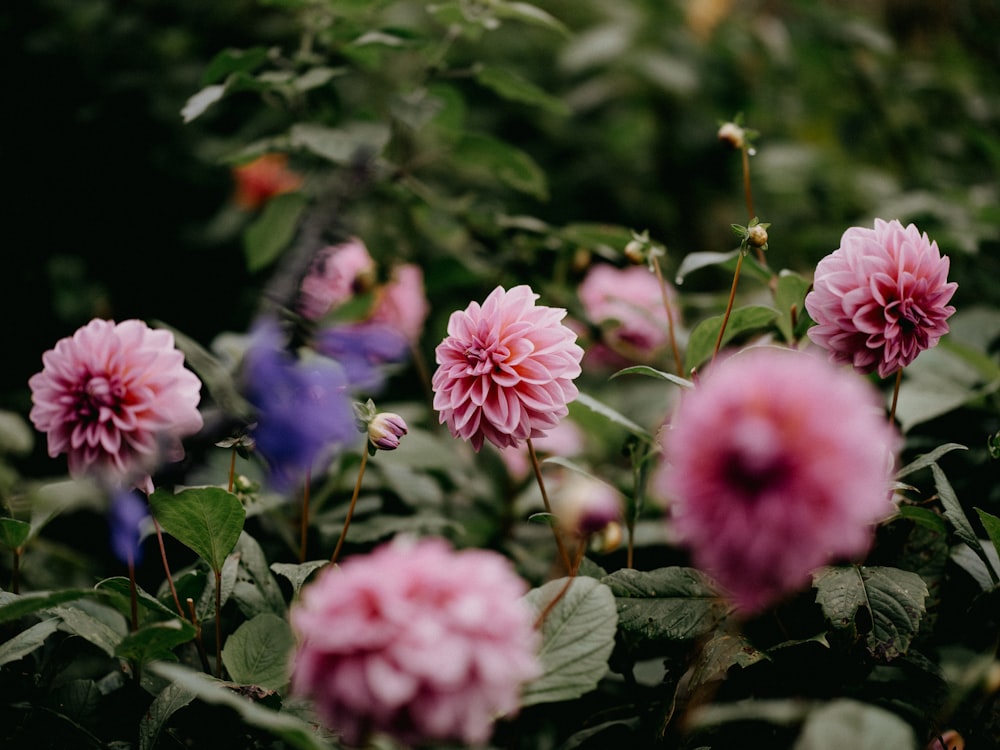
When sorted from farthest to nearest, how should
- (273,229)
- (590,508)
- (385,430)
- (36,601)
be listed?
1. (273,229)
2. (590,508)
3. (385,430)
4. (36,601)

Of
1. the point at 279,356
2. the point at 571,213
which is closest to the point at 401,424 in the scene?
the point at 279,356

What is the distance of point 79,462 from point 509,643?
0.37 m

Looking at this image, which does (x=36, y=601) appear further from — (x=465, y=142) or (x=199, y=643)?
(x=465, y=142)

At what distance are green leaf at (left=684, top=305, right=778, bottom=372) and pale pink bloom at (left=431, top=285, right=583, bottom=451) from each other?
18 centimetres

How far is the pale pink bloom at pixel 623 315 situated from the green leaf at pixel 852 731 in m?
0.66

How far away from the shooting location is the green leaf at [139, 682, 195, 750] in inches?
22.5

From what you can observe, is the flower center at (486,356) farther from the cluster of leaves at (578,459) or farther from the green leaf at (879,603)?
the green leaf at (879,603)

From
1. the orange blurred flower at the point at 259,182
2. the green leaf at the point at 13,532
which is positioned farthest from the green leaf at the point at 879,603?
the orange blurred flower at the point at 259,182

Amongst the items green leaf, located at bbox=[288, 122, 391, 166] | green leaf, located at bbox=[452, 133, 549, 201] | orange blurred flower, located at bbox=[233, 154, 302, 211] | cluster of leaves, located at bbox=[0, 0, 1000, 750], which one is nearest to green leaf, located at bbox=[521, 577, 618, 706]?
cluster of leaves, located at bbox=[0, 0, 1000, 750]

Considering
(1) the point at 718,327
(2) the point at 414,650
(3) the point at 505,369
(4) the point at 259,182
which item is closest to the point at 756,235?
(1) the point at 718,327

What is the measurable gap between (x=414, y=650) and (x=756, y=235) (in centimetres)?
47

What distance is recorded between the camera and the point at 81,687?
0.63 metres

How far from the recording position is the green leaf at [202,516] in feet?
1.97

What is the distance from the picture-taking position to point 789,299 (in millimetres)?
760
